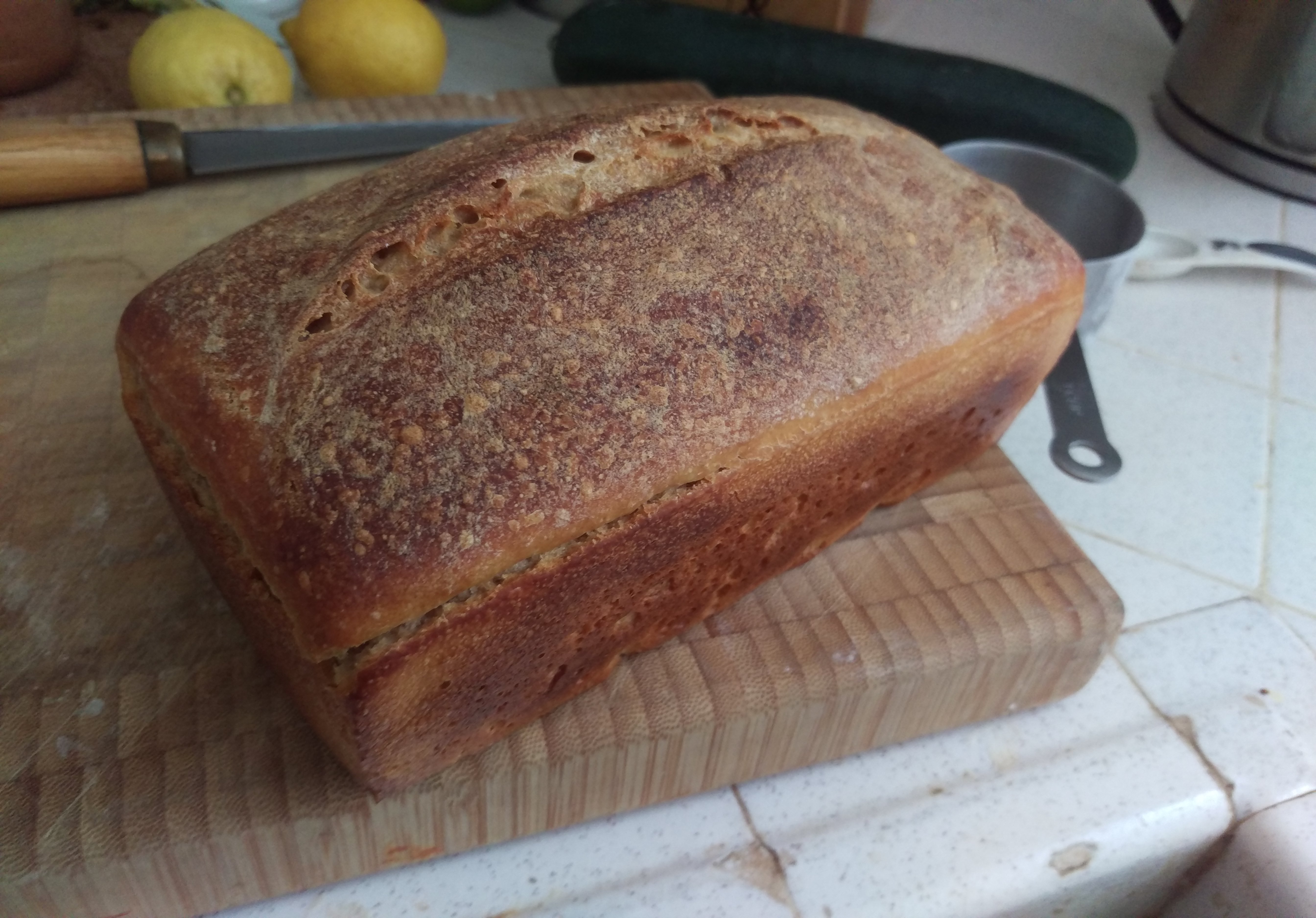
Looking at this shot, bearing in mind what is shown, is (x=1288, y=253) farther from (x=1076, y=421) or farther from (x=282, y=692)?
(x=282, y=692)

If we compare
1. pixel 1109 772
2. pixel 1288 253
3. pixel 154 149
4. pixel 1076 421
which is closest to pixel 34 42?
pixel 154 149

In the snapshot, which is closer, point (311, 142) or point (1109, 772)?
point (1109, 772)


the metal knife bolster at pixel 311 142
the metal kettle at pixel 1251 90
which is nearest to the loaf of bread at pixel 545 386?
the metal knife bolster at pixel 311 142

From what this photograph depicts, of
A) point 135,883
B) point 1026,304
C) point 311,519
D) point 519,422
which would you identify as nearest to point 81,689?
point 135,883

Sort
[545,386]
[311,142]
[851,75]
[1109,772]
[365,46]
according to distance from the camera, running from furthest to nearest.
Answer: [851,75], [365,46], [311,142], [1109,772], [545,386]

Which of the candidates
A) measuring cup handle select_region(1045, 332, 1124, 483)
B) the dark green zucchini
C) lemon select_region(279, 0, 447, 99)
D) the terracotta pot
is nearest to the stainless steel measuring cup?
measuring cup handle select_region(1045, 332, 1124, 483)

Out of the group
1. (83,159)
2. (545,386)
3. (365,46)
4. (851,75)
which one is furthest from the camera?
(851,75)

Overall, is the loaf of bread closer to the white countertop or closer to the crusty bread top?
the crusty bread top
